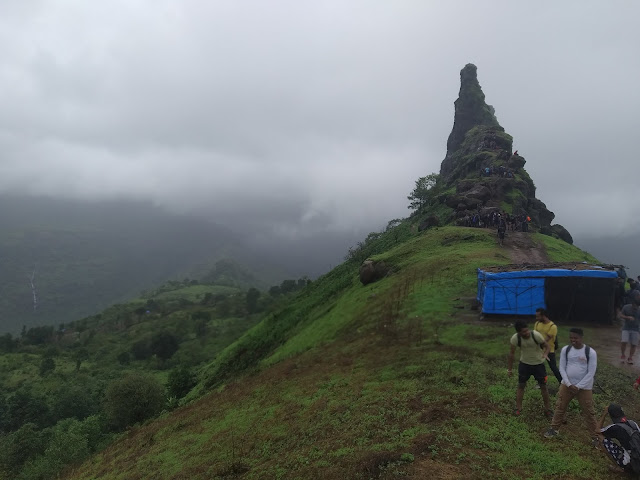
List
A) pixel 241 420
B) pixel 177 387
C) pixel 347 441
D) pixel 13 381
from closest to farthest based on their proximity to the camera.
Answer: pixel 347 441, pixel 241 420, pixel 177 387, pixel 13 381

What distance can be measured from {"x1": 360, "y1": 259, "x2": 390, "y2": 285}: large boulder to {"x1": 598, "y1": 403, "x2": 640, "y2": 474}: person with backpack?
101 feet

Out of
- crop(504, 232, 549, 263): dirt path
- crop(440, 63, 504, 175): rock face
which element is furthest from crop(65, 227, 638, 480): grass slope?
crop(440, 63, 504, 175): rock face

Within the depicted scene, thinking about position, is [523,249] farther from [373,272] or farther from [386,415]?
[386,415]

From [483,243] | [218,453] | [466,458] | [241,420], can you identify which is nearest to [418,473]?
[466,458]

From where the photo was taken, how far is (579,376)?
9953 millimetres

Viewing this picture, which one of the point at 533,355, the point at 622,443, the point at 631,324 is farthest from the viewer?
the point at 631,324

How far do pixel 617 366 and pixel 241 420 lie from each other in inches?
619

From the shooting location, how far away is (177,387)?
49.0 m

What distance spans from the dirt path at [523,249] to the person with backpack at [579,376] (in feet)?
82.4

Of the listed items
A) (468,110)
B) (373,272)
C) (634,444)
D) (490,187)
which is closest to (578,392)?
(634,444)

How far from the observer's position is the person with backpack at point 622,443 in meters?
8.47

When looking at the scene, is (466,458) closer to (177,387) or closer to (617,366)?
(617,366)

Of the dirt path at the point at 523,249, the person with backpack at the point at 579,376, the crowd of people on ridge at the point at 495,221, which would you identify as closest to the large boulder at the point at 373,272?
the dirt path at the point at 523,249

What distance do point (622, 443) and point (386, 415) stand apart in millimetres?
6245
